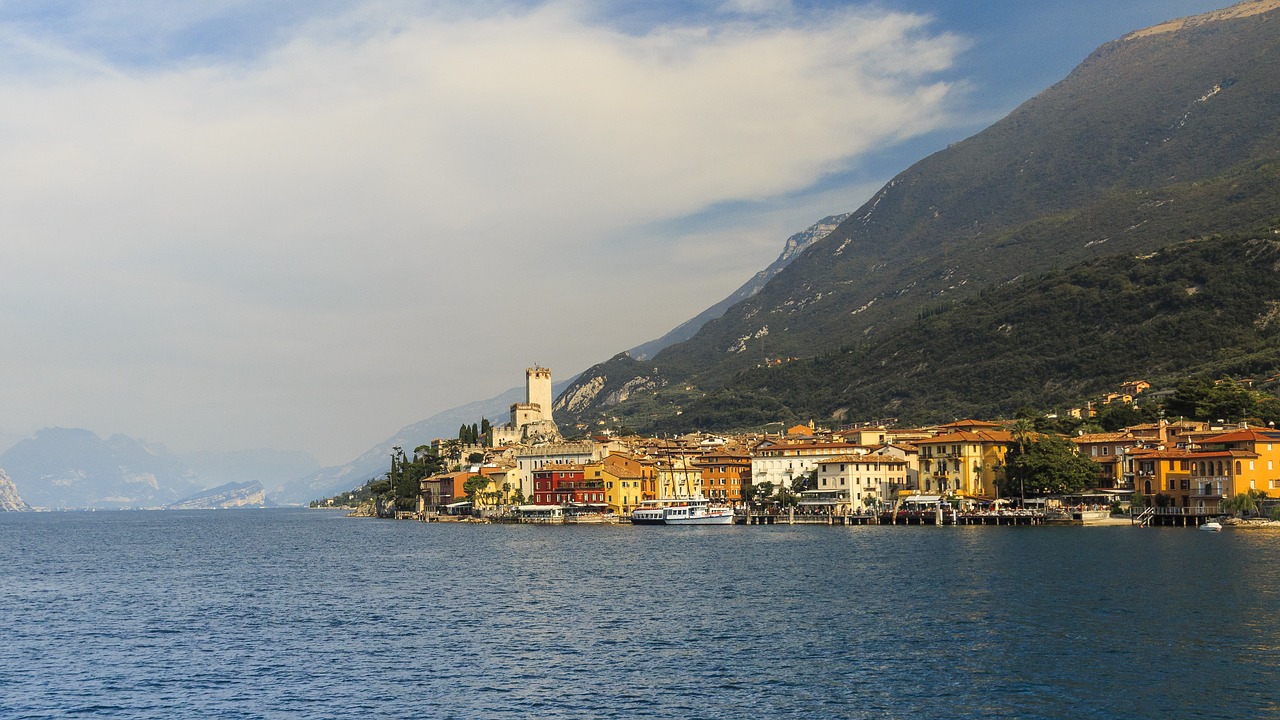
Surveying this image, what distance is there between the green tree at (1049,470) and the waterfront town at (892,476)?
0.45 m

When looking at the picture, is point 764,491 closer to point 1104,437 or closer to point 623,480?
point 623,480

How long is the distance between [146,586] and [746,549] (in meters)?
43.7

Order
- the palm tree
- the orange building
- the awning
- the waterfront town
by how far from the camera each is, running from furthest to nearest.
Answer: the orange building
the awning
the palm tree
the waterfront town

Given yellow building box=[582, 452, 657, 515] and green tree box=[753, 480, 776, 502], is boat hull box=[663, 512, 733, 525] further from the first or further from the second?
yellow building box=[582, 452, 657, 515]

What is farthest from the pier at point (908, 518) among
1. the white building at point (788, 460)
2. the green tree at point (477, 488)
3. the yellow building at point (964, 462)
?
the green tree at point (477, 488)

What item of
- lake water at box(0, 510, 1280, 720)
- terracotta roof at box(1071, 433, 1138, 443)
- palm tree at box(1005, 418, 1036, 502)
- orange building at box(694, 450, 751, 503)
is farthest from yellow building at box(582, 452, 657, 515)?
lake water at box(0, 510, 1280, 720)

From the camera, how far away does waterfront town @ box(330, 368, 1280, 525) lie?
10775 centimetres

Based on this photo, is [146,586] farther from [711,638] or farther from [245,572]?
[711,638]

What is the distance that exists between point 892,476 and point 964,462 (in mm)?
10106

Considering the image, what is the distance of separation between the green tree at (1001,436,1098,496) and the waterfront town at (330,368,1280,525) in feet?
1.49

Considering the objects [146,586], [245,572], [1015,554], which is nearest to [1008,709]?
[1015,554]

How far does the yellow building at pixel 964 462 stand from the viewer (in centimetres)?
12938

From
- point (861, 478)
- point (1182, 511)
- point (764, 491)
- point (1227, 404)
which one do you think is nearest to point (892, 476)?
point (861, 478)

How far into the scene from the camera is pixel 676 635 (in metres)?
49.2
